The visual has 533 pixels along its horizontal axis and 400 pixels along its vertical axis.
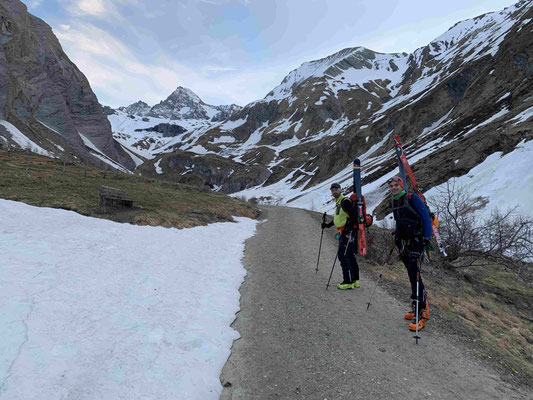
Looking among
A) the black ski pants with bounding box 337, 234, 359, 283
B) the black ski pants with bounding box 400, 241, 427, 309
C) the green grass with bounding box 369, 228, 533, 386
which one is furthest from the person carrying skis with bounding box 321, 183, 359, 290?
the black ski pants with bounding box 400, 241, 427, 309

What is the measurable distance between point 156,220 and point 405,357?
12.8m

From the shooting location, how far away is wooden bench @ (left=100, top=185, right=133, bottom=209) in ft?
46.0

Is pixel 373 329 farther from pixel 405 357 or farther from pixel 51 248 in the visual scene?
pixel 51 248

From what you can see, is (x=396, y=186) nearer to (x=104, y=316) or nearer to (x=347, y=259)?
(x=347, y=259)

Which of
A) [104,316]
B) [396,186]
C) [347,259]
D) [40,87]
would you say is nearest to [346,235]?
[347,259]

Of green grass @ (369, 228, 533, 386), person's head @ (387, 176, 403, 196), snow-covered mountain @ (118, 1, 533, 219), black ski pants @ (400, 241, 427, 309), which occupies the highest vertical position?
snow-covered mountain @ (118, 1, 533, 219)

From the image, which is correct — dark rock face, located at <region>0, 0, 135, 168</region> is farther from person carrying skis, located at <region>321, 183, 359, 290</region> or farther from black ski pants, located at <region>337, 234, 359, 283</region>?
black ski pants, located at <region>337, 234, 359, 283</region>

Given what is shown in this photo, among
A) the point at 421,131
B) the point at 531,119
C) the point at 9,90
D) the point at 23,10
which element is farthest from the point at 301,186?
the point at 23,10

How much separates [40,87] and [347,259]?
125476mm

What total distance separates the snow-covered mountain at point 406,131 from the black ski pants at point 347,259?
56.0 feet

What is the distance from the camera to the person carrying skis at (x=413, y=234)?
5.93 meters

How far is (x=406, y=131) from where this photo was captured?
80562 mm

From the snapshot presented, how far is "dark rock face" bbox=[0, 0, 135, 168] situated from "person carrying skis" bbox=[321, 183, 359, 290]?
9458 centimetres

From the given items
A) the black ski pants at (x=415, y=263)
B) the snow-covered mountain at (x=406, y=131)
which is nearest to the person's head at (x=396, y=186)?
the black ski pants at (x=415, y=263)
